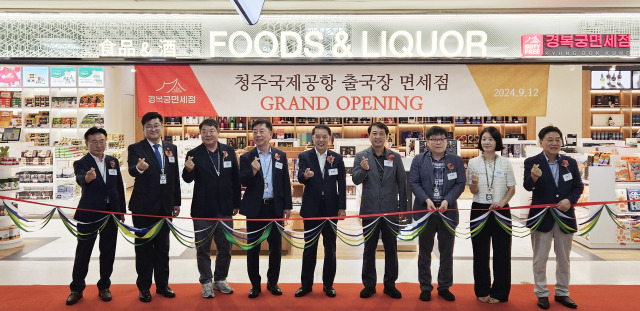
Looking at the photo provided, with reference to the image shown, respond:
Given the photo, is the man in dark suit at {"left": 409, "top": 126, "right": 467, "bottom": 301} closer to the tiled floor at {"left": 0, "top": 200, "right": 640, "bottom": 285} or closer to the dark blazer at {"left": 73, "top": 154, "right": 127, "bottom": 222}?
the tiled floor at {"left": 0, "top": 200, "right": 640, "bottom": 285}

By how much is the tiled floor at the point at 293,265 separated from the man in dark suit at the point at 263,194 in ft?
2.16

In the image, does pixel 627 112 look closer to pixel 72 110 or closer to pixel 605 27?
pixel 605 27

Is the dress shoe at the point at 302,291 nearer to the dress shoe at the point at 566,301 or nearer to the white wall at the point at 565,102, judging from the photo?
the dress shoe at the point at 566,301

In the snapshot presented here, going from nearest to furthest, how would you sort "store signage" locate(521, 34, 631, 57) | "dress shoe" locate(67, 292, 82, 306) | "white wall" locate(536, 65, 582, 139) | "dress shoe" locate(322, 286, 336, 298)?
"dress shoe" locate(67, 292, 82, 306) → "dress shoe" locate(322, 286, 336, 298) → "store signage" locate(521, 34, 631, 57) → "white wall" locate(536, 65, 582, 139)

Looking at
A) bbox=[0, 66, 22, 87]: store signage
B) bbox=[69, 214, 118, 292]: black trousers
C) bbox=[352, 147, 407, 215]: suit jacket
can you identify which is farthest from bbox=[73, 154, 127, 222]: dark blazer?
bbox=[0, 66, 22, 87]: store signage

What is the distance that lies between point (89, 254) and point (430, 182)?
285 cm

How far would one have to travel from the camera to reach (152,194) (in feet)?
13.2

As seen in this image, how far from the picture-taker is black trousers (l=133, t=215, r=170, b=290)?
4.05 m

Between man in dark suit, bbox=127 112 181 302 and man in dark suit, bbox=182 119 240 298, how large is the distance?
0.18 metres

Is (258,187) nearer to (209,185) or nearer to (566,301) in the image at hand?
(209,185)

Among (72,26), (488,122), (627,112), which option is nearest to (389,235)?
(72,26)

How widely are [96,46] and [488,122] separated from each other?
443 inches

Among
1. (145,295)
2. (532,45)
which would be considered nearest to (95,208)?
(145,295)

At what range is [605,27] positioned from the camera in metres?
4.48
